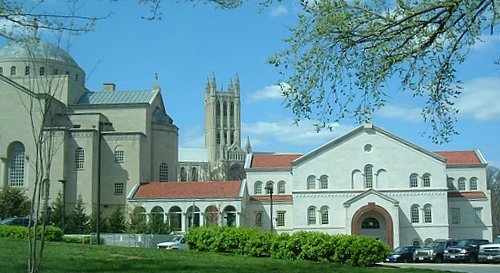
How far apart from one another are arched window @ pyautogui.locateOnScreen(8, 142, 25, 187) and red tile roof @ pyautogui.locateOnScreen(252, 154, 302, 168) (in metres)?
24.2

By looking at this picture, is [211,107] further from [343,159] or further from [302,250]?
[302,250]

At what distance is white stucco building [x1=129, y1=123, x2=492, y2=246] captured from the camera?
65.2 meters

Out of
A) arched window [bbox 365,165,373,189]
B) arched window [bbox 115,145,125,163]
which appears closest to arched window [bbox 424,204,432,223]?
arched window [bbox 365,165,373,189]

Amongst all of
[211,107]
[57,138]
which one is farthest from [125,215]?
[211,107]

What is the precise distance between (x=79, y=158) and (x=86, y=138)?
220 cm

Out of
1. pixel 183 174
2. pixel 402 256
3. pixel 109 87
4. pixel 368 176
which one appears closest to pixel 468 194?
pixel 368 176

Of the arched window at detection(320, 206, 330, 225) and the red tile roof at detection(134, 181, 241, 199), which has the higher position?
the red tile roof at detection(134, 181, 241, 199)

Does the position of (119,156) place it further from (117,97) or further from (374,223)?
(374,223)

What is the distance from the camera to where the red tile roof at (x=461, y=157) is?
239 feet

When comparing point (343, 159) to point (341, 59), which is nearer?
point (341, 59)

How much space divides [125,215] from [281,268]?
4904 centimetres

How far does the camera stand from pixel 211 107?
183 metres

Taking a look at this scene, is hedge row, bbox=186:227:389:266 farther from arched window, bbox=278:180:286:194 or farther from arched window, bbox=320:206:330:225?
arched window, bbox=278:180:286:194

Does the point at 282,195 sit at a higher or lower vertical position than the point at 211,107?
lower
